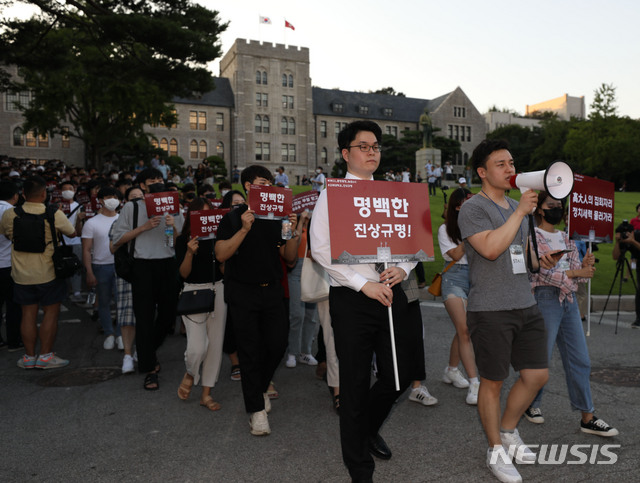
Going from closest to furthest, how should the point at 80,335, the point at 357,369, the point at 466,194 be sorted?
1. the point at 357,369
2. the point at 466,194
3. the point at 80,335

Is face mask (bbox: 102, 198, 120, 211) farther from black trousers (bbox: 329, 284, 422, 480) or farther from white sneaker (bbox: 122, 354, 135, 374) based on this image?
black trousers (bbox: 329, 284, 422, 480)

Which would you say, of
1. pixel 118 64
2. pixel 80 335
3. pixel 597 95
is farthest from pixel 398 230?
pixel 597 95

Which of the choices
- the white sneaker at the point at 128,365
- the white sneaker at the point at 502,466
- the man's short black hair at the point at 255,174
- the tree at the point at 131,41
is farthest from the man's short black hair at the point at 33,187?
the tree at the point at 131,41

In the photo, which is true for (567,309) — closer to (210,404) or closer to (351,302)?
(351,302)

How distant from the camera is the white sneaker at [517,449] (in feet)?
12.0

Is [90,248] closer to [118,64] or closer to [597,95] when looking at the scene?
[118,64]

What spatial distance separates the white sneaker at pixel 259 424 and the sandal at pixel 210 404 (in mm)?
702

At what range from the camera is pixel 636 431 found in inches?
167

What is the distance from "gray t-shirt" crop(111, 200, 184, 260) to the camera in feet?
18.6

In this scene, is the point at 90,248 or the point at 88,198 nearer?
the point at 90,248

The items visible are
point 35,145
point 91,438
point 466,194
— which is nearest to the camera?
point 91,438

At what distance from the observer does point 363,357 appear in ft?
10.9

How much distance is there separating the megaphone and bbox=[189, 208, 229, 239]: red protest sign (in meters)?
2.87

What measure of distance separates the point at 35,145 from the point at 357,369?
2441 inches
